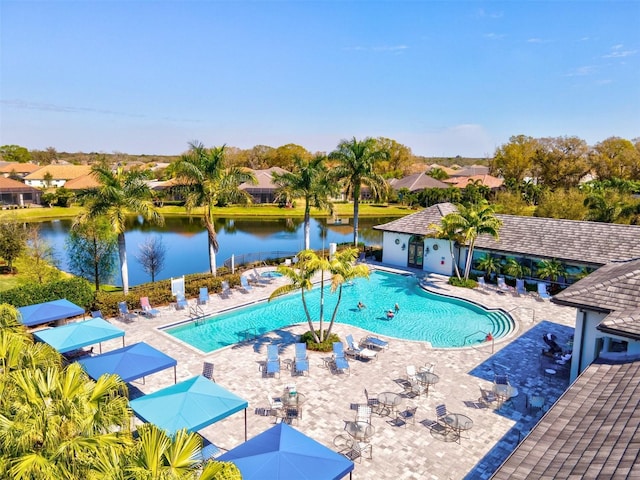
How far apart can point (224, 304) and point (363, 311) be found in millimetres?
6978

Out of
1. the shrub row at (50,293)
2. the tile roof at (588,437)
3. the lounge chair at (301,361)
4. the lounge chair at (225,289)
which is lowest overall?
the lounge chair at (301,361)

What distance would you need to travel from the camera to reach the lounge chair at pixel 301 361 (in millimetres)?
14672

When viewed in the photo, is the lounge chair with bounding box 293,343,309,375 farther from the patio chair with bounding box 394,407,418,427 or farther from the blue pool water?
the blue pool water

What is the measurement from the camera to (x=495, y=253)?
26984 millimetres

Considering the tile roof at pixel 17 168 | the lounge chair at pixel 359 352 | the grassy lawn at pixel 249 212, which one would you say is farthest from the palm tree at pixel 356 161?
the tile roof at pixel 17 168

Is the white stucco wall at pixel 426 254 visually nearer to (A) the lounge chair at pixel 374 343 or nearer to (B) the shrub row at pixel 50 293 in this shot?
(A) the lounge chair at pixel 374 343

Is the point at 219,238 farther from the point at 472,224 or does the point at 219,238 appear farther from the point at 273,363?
the point at 273,363

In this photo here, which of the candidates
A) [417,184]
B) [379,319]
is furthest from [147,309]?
[417,184]

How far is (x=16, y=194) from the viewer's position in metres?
68.9

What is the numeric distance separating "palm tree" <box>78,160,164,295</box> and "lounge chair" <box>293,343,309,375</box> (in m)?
10.0

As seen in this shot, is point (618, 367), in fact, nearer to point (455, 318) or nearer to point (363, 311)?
point (455, 318)

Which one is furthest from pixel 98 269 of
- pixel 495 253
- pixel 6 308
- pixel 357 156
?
pixel 495 253

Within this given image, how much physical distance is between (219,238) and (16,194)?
4310cm

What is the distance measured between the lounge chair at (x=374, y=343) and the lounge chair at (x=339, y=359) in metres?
1.31
